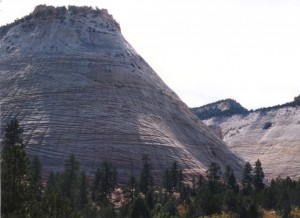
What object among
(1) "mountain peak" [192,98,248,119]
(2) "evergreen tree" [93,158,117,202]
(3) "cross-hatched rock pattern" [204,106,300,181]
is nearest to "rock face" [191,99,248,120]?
(1) "mountain peak" [192,98,248,119]

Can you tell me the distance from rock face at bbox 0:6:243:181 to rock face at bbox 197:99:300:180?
1545cm

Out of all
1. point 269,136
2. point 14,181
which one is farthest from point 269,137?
point 14,181

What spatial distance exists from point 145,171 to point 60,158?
52.0 feet

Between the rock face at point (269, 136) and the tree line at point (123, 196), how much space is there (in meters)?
37.2

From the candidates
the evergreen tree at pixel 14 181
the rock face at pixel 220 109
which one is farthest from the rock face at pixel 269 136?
the evergreen tree at pixel 14 181

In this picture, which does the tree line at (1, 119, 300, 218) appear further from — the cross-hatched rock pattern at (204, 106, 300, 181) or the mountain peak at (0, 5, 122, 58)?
the mountain peak at (0, 5, 122, 58)

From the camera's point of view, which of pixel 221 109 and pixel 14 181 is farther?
pixel 221 109

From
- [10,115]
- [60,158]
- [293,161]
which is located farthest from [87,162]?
[293,161]

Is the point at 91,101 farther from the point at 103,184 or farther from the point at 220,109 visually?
the point at 220,109

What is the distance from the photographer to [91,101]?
99.8 meters

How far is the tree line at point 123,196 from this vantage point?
31281 millimetres

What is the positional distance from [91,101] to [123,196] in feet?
95.1

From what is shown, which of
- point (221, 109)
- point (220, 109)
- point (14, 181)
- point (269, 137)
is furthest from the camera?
point (221, 109)

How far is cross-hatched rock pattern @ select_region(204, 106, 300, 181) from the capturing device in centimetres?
12156
